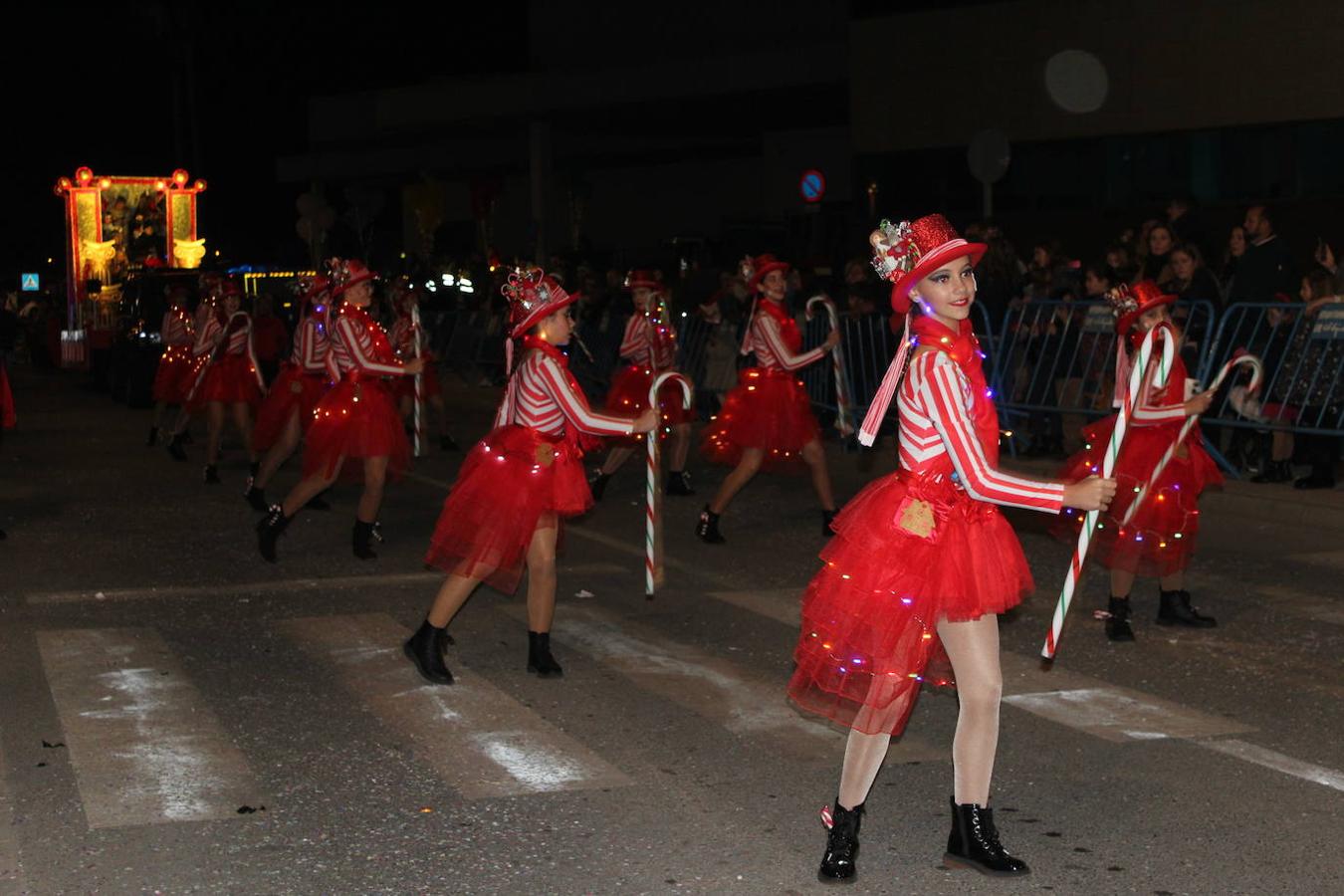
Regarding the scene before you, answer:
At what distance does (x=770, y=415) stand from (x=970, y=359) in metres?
6.90

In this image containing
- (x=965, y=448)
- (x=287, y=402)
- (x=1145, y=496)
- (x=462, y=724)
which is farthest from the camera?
(x=287, y=402)

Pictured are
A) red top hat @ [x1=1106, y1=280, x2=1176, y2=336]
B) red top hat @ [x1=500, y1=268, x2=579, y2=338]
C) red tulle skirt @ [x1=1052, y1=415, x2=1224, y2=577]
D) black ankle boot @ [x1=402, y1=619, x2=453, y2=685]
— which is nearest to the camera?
black ankle boot @ [x1=402, y1=619, x2=453, y2=685]

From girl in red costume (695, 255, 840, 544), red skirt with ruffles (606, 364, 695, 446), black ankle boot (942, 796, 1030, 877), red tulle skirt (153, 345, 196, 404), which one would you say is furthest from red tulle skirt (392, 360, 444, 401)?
black ankle boot (942, 796, 1030, 877)

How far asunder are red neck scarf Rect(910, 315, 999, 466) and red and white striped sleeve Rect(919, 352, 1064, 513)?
4 centimetres

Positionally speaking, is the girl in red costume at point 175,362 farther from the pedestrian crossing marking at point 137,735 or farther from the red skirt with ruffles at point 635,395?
the pedestrian crossing marking at point 137,735

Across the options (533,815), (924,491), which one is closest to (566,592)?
(533,815)

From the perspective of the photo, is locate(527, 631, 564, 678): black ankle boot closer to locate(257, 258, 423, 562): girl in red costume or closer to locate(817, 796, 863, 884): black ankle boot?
locate(817, 796, 863, 884): black ankle boot

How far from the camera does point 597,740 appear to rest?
711 cm

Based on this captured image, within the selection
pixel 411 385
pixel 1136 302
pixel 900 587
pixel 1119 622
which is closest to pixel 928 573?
pixel 900 587

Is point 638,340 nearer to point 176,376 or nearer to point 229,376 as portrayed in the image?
point 229,376

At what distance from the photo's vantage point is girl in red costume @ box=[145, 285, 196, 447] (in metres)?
18.0

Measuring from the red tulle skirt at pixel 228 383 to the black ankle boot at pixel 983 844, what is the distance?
1211 centimetres

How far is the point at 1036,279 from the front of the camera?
54.0 ft

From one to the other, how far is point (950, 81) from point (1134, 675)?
2242 centimetres
